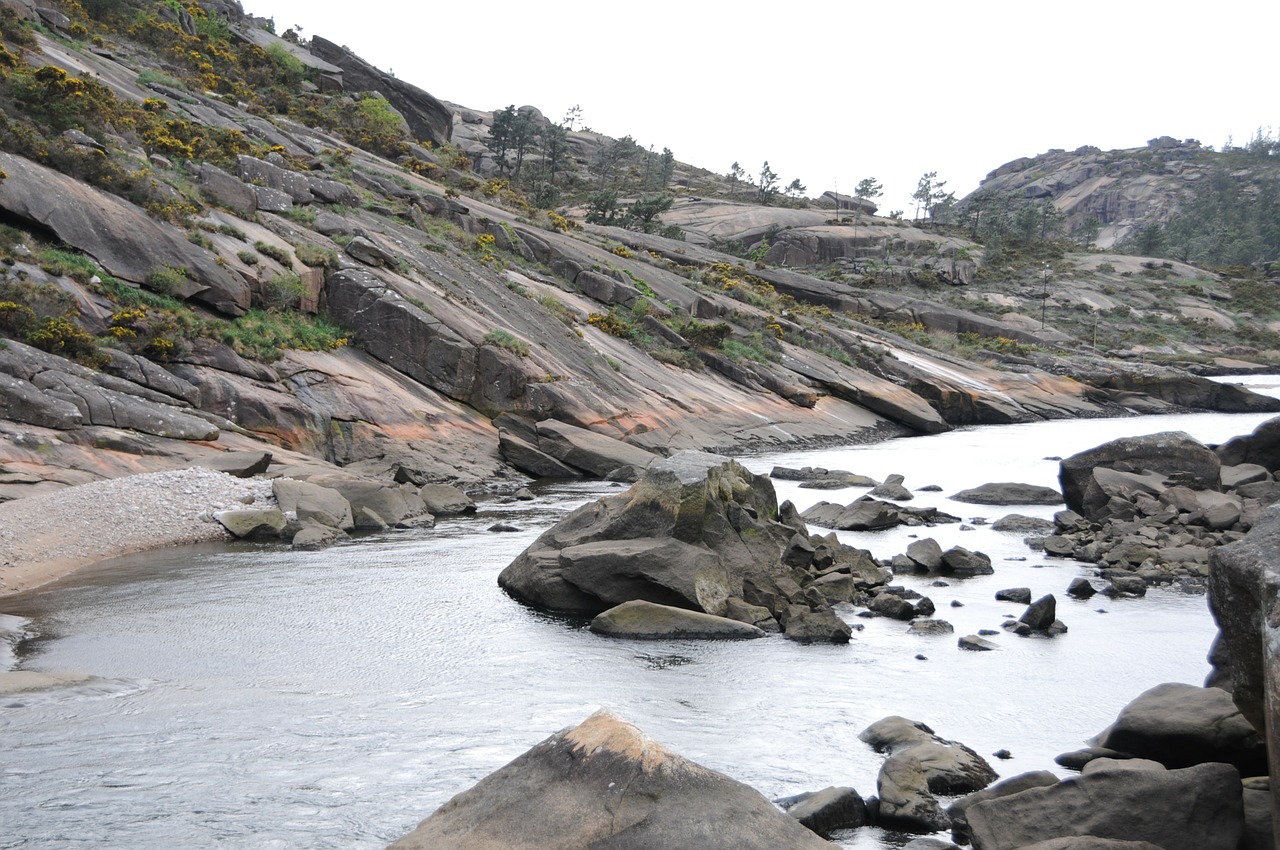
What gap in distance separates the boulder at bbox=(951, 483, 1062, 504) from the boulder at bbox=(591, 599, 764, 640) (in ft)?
58.8

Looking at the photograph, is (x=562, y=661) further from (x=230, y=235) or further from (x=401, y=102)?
(x=401, y=102)

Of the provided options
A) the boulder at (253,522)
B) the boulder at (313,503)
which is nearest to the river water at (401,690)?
the boulder at (253,522)

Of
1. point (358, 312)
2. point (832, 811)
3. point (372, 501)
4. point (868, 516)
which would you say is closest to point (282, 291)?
point (358, 312)

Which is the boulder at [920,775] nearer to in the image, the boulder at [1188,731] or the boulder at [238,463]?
the boulder at [1188,731]

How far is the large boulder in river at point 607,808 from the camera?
6926 millimetres

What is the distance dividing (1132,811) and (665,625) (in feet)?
30.0

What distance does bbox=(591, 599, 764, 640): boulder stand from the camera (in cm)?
1589

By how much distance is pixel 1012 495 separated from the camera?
103ft

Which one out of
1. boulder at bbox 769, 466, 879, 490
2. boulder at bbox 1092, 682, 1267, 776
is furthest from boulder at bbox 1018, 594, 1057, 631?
boulder at bbox 769, 466, 879, 490

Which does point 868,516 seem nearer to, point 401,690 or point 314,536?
point 314,536

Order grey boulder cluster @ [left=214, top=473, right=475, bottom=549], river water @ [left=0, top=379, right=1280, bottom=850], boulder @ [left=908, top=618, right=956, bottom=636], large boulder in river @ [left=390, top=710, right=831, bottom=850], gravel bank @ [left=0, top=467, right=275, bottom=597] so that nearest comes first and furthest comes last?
large boulder in river @ [left=390, top=710, right=831, bottom=850]
river water @ [left=0, top=379, right=1280, bottom=850]
boulder @ [left=908, top=618, right=956, bottom=636]
gravel bank @ [left=0, top=467, right=275, bottom=597]
grey boulder cluster @ [left=214, top=473, right=475, bottom=549]

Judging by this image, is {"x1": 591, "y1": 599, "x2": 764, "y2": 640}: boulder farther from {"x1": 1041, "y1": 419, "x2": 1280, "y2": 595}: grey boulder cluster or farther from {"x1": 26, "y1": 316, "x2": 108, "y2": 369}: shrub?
{"x1": 26, "y1": 316, "x2": 108, "y2": 369}: shrub

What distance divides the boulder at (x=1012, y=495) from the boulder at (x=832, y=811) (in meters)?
24.2

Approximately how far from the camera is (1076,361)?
3255 inches
